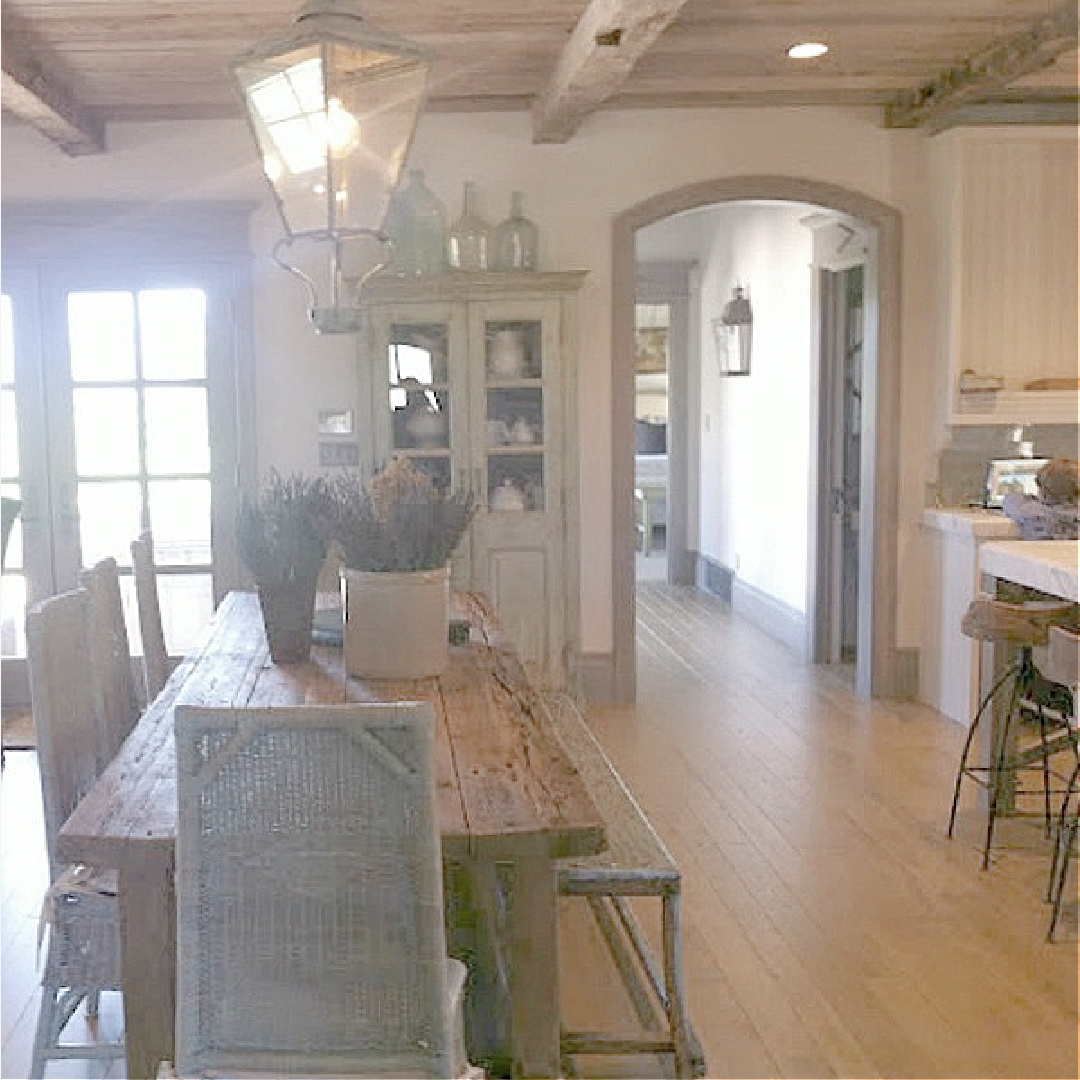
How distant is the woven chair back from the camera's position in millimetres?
2715

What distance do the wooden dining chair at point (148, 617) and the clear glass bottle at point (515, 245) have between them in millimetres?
2412

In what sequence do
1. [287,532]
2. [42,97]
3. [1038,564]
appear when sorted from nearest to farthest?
[287,532]
[1038,564]
[42,97]

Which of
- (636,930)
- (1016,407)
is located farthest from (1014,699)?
(1016,407)

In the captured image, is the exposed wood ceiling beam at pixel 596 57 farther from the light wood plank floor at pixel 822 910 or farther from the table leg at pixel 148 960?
the table leg at pixel 148 960

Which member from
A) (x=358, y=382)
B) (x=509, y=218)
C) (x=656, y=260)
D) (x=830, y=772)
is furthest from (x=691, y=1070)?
(x=656, y=260)

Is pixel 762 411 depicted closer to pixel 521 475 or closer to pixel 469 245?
pixel 521 475

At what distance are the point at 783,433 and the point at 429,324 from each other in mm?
2870

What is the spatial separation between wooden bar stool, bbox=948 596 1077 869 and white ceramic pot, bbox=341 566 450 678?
182 centimetres

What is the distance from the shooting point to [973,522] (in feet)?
18.9

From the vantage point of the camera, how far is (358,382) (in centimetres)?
599

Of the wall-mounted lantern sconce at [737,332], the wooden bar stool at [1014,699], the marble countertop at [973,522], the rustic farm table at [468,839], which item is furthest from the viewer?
the wall-mounted lantern sconce at [737,332]

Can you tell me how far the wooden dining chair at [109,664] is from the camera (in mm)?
3189

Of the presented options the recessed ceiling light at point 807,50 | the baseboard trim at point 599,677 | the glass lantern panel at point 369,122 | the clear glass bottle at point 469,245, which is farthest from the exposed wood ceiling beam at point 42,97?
the baseboard trim at point 599,677

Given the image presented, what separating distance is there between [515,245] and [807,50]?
4.91ft
